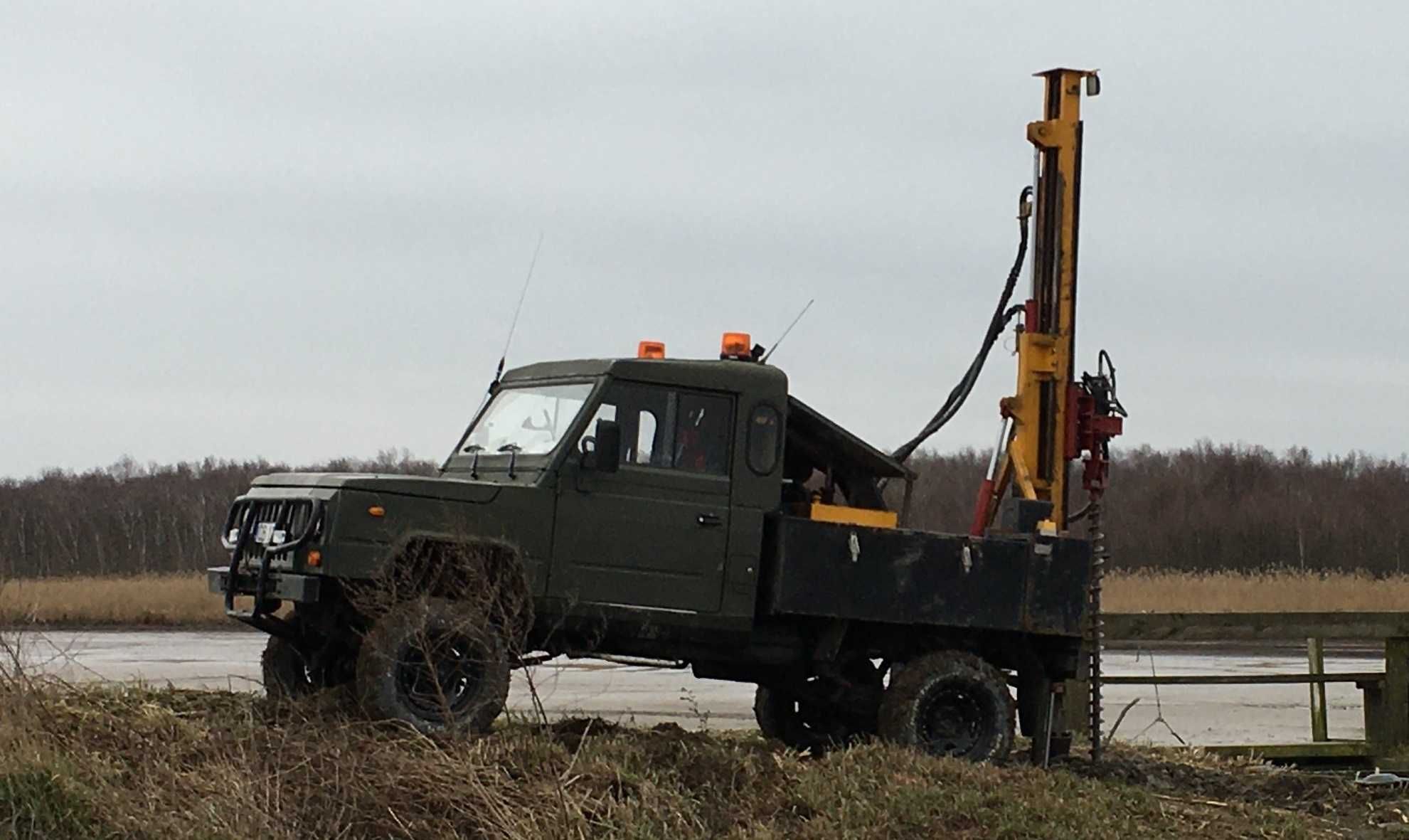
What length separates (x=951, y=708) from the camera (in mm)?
12406

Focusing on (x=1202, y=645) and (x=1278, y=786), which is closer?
(x=1278, y=786)

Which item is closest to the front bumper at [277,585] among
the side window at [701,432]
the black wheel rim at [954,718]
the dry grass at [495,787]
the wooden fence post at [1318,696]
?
the dry grass at [495,787]

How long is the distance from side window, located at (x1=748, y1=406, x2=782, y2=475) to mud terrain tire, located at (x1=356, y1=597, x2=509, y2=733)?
2018mm

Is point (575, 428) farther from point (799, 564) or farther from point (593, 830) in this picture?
point (593, 830)

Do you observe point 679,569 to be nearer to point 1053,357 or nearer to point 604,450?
point 604,450

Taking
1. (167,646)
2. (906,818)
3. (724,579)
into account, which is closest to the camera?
(906,818)

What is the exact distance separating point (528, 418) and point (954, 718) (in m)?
3.26

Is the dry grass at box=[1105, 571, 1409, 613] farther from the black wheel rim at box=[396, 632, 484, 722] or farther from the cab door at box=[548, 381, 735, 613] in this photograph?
the black wheel rim at box=[396, 632, 484, 722]

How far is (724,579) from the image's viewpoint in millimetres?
11797

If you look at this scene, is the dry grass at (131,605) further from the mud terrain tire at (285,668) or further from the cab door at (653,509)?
the cab door at (653,509)

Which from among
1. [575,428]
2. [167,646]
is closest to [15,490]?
[167,646]

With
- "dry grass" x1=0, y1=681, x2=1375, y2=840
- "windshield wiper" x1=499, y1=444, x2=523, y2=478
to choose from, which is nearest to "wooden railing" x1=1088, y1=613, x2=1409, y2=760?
"dry grass" x1=0, y1=681, x2=1375, y2=840

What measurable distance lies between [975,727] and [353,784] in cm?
467

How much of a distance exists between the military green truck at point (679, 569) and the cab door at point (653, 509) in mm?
13
